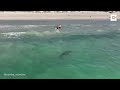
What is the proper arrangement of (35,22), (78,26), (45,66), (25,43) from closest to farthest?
(45,66) → (25,43) → (78,26) → (35,22)

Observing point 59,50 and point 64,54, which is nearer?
point 64,54

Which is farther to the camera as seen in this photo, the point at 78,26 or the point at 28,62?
the point at 78,26

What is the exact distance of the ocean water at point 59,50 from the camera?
1354 centimetres

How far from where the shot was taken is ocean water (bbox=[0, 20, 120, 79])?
1354 cm

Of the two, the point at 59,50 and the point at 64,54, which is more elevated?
the point at 59,50

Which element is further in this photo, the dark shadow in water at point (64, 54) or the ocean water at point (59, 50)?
the dark shadow in water at point (64, 54)

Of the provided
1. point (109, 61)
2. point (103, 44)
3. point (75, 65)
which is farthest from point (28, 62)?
point (103, 44)

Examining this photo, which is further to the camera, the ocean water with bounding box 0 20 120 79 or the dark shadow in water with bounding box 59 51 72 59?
the dark shadow in water with bounding box 59 51 72 59

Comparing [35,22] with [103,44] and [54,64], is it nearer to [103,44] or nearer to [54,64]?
[103,44]

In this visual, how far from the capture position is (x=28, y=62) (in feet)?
48.9

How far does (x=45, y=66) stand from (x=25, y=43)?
419cm

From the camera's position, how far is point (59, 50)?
16594 millimetres
